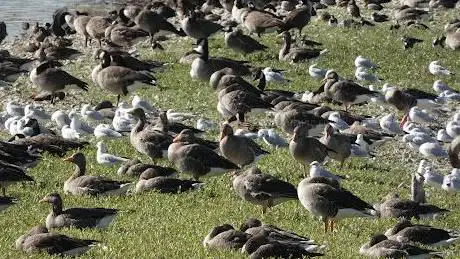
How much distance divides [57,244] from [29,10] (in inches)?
1370

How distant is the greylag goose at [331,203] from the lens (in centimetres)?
1252

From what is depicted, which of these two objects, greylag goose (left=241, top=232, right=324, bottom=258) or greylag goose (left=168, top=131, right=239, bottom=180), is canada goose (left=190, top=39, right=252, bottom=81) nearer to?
greylag goose (left=168, top=131, right=239, bottom=180)

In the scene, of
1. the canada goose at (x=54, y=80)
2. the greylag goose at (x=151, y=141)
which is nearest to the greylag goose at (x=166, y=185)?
the greylag goose at (x=151, y=141)

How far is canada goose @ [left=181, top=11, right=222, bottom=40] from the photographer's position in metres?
30.0

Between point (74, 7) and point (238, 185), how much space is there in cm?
3201

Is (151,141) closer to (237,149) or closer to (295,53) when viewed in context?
(237,149)

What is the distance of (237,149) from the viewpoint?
1639 cm

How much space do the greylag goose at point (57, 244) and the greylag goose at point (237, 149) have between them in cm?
580

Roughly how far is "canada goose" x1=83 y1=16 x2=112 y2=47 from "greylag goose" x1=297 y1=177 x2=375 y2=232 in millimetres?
18781

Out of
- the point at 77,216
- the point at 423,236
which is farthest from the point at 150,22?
the point at 423,236

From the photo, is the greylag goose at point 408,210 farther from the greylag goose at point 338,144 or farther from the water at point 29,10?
the water at point 29,10

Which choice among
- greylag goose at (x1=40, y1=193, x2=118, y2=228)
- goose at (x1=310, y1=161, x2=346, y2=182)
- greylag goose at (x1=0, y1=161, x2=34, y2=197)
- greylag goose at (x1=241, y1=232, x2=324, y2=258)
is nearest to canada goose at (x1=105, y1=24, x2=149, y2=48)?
goose at (x1=310, y1=161, x2=346, y2=182)

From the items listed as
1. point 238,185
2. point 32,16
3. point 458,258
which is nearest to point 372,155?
point 238,185

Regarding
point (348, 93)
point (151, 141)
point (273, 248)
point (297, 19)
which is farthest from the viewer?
point (297, 19)
